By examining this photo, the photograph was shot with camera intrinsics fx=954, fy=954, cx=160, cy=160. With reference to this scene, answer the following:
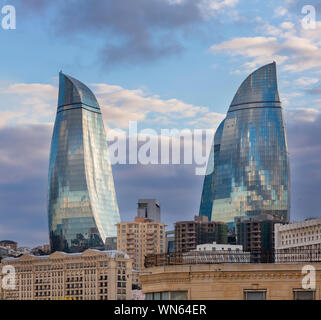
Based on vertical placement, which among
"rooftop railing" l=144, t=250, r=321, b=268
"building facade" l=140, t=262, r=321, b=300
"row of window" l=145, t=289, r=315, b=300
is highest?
"rooftop railing" l=144, t=250, r=321, b=268

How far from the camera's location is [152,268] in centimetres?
3903

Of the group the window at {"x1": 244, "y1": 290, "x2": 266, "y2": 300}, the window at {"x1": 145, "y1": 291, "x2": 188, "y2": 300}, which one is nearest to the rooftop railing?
the window at {"x1": 145, "y1": 291, "x2": 188, "y2": 300}

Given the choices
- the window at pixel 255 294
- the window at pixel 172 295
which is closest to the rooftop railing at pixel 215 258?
the window at pixel 172 295

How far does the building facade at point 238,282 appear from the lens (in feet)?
120

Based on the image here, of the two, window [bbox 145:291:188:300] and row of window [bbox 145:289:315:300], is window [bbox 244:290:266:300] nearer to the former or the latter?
row of window [bbox 145:289:315:300]

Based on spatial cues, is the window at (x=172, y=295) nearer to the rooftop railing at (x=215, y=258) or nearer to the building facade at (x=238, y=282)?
the building facade at (x=238, y=282)

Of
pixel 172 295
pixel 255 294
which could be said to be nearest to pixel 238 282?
pixel 255 294

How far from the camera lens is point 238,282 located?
37.0 metres

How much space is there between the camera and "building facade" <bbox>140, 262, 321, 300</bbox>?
120 ft

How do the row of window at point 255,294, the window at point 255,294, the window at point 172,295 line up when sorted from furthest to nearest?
the window at point 172,295
the window at point 255,294
the row of window at point 255,294

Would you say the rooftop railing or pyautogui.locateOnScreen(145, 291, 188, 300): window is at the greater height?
the rooftop railing
